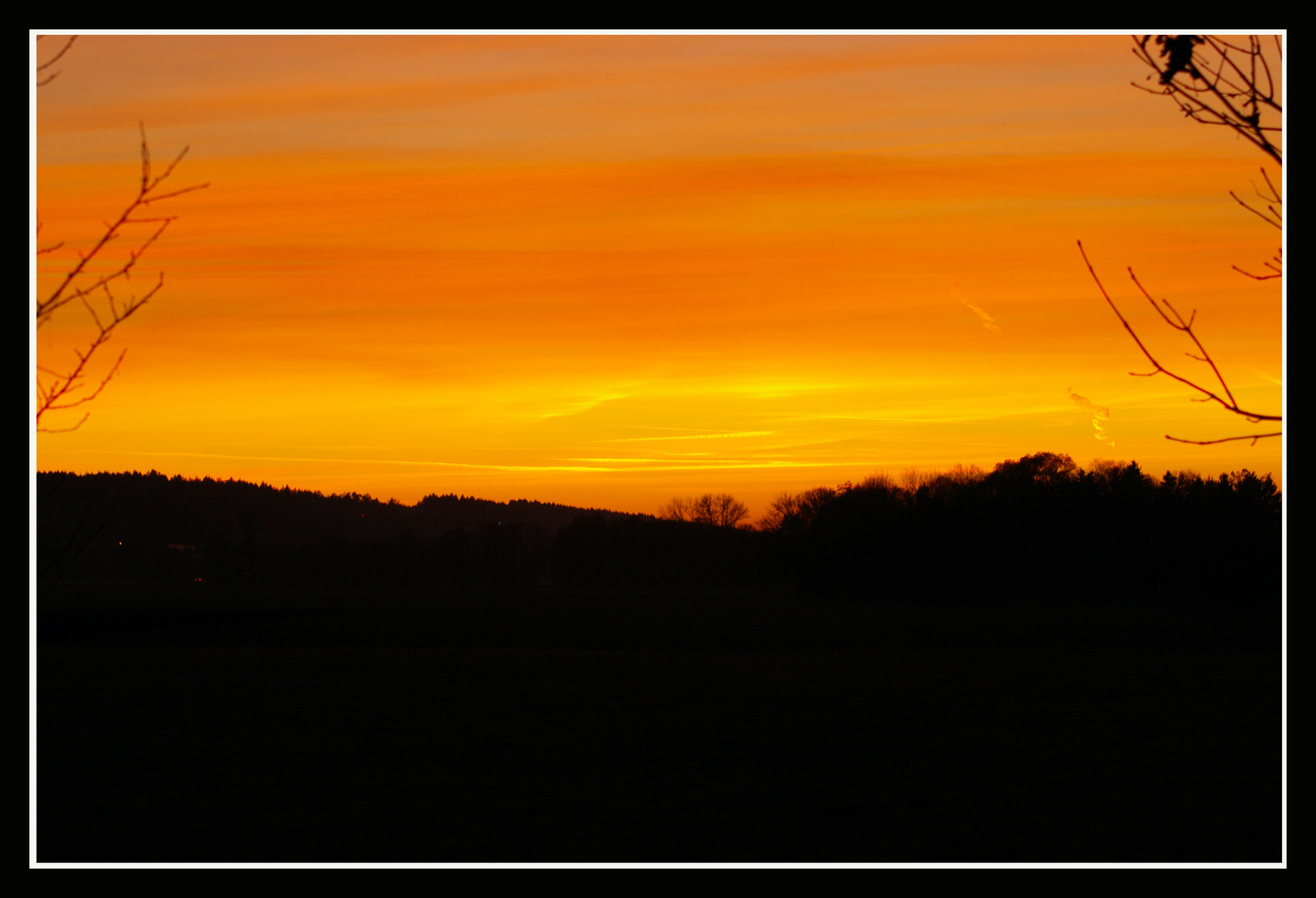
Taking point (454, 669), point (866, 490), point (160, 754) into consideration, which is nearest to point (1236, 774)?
point (160, 754)

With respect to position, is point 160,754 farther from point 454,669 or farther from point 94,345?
point 454,669

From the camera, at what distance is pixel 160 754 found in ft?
67.3

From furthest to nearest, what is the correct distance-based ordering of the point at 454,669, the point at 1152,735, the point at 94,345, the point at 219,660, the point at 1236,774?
the point at 219,660 → the point at 454,669 → the point at 1152,735 → the point at 1236,774 → the point at 94,345

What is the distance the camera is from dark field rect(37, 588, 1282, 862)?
14531 mm

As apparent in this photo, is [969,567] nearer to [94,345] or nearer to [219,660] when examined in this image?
[219,660]

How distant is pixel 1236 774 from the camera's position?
19281 mm

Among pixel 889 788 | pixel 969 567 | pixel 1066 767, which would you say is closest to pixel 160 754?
pixel 889 788

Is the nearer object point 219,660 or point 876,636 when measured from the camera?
point 219,660

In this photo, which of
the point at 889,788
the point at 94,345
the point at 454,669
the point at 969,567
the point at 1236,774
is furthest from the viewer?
the point at 969,567

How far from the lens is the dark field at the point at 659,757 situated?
14531 mm

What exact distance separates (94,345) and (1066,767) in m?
18.5

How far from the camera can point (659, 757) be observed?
69.1 feet

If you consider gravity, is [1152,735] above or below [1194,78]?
below

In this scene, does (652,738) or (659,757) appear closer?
(659,757)
